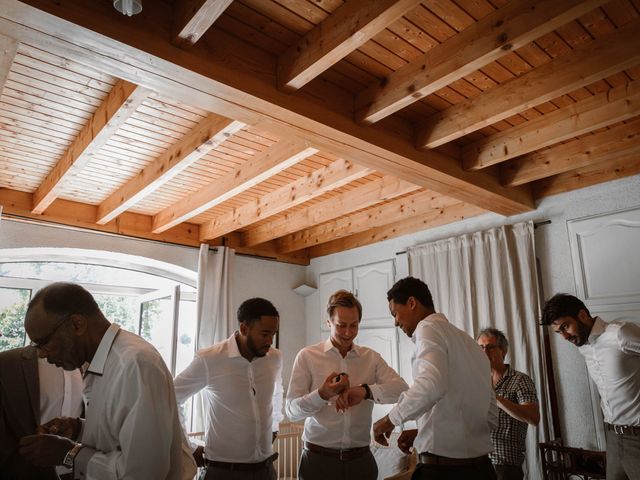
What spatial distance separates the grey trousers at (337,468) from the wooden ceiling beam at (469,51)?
180 cm

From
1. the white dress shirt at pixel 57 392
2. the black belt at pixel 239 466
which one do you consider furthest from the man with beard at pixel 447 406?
the white dress shirt at pixel 57 392

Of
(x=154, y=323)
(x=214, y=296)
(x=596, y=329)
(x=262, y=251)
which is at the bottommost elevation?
(x=596, y=329)

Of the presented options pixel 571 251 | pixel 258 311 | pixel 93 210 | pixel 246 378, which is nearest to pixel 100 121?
pixel 258 311

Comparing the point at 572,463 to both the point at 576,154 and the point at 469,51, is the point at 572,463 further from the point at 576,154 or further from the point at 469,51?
the point at 469,51

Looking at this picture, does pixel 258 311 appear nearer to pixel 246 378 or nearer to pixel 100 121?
pixel 246 378

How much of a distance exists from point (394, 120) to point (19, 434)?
8.01 ft

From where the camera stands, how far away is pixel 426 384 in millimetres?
1951

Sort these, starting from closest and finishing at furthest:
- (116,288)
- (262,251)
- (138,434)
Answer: (138,434) < (262,251) < (116,288)

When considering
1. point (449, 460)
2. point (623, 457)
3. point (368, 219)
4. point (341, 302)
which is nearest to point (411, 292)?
point (341, 302)

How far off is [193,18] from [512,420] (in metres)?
2.80

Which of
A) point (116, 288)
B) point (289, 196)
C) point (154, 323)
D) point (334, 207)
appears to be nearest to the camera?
point (289, 196)

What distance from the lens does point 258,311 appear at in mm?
2584

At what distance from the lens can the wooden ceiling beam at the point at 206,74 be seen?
1.85 meters

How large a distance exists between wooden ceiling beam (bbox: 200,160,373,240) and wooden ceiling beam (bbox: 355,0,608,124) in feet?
2.62
